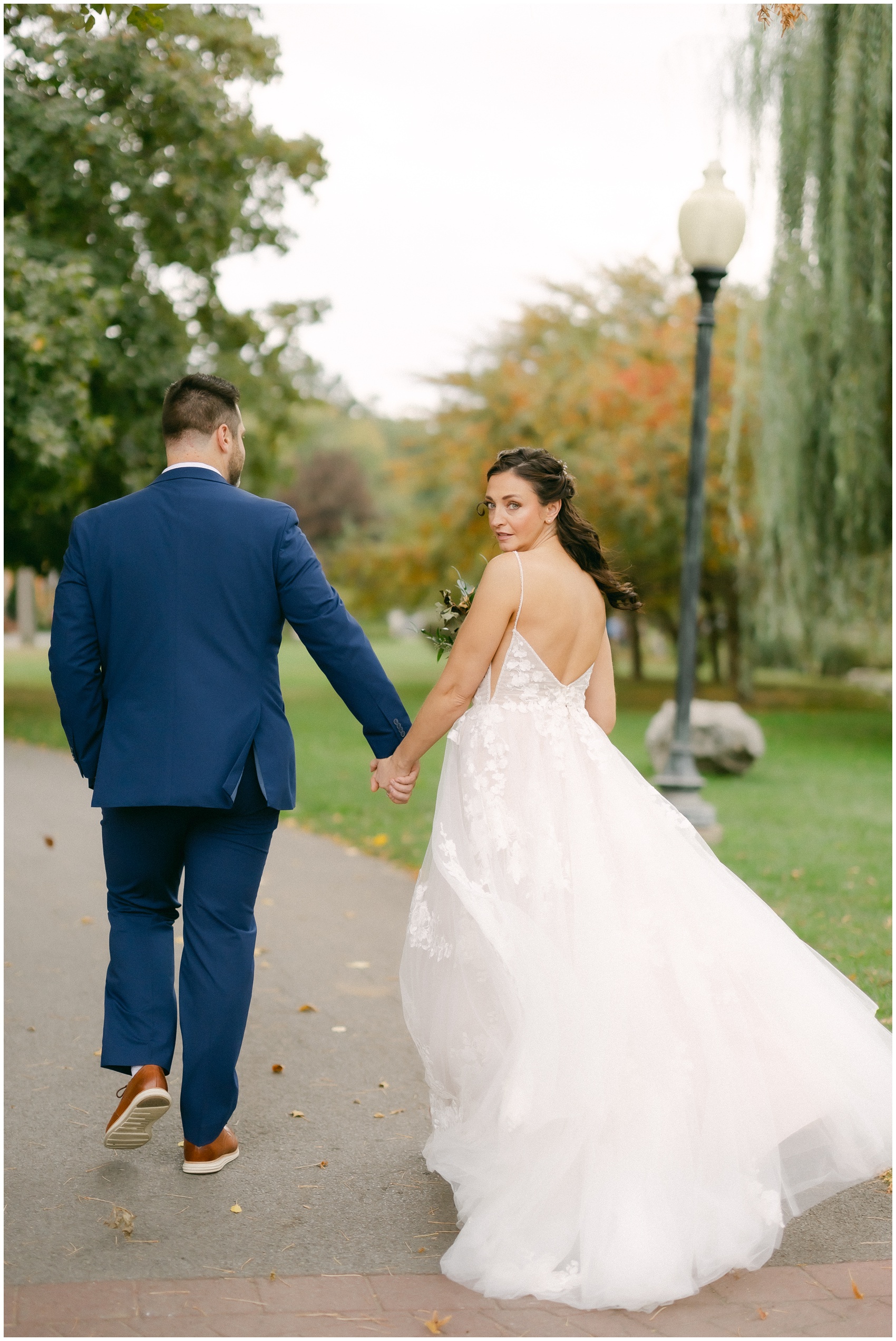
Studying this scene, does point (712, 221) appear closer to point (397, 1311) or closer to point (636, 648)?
point (397, 1311)

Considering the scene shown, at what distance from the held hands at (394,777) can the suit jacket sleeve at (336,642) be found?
0.13 feet

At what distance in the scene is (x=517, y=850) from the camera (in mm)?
3486

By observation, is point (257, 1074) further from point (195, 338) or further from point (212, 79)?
point (195, 338)

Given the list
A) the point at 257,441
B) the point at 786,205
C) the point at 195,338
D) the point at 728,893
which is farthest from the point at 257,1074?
the point at 257,441

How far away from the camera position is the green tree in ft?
47.1

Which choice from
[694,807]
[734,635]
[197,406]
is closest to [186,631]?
[197,406]

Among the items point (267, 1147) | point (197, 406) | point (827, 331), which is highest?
point (827, 331)

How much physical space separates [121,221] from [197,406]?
1514 cm

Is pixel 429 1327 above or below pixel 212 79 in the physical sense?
below

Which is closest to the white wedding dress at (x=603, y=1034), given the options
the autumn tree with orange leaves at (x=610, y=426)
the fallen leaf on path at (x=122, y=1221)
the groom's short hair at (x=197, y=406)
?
the fallen leaf on path at (x=122, y=1221)

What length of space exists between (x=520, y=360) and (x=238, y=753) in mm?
22655

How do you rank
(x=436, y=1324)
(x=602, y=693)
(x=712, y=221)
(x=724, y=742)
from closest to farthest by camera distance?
(x=436, y=1324), (x=602, y=693), (x=712, y=221), (x=724, y=742)

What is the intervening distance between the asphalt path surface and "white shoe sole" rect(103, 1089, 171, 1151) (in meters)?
0.15

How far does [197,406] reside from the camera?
3.72 meters
